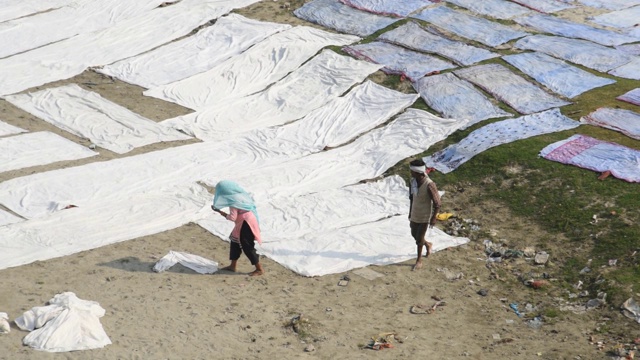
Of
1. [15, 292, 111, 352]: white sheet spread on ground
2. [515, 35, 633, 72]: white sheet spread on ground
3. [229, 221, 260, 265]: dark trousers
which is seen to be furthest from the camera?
[515, 35, 633, 72]: white sheet spread on ground

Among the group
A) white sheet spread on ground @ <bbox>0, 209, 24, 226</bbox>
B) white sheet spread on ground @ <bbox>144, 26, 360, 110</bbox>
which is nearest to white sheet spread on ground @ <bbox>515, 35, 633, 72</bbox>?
white sheet spread on ground @ <bbox>144, 26, 360, 110</bbox>

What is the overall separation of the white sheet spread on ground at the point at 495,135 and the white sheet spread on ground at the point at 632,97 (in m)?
1.20

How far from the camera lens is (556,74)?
49.2 feet

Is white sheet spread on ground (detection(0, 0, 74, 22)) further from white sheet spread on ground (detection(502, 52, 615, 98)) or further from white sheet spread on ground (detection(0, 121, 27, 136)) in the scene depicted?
white sheet spread on ground (detection(502, 52, 615, 98))

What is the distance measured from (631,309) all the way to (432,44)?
8272 mm

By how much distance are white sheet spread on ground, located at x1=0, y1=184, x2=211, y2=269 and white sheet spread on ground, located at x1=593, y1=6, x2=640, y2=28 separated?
959cm

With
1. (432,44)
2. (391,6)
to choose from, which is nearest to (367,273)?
(432,44)

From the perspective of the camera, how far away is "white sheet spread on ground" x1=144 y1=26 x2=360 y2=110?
15.5 m

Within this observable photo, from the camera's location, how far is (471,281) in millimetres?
10391

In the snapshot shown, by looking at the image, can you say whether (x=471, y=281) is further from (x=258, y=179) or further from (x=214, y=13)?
(x=214, y=13)

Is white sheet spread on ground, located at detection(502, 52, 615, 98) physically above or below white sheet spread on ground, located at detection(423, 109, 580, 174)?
above

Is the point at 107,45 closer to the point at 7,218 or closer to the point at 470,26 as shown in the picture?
the point at 7,218

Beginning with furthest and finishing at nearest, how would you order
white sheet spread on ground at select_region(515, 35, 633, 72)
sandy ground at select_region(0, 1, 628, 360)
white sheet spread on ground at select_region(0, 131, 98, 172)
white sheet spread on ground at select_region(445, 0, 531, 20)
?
white sheet spread on ground at select_region(445, 0, 531, 20)
white sheet spread on ground at select_region(515, 35, 633, 72)
white sheet spread on ground at select_region(0, 131, 98, 172)
sandy ground at select_region(0, 1, 628, 360)

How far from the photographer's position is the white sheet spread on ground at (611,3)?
18.0 meters
